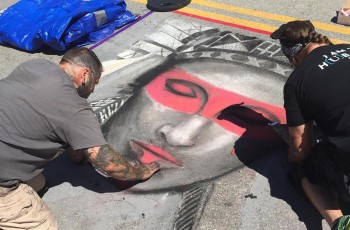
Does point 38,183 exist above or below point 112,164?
below

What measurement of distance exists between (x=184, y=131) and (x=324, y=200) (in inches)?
56.6

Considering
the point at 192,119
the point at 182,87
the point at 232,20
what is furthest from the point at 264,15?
the point at 192,119

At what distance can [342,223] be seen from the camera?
9.06ft

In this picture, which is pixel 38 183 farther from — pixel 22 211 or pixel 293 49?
pixel 293 49

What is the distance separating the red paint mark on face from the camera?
4.04 meters

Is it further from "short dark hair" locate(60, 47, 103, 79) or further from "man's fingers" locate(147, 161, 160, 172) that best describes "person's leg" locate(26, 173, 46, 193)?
"short dark hair" locate(60, 47, 103, 79)

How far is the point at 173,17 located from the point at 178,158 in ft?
9.18

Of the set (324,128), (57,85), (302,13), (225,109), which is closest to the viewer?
(57,85)

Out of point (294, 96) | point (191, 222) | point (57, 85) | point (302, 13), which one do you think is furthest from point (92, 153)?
point (302, 13)

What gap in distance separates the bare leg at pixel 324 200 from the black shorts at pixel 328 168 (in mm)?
53

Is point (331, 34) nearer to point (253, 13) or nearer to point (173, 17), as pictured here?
point (253, 13)

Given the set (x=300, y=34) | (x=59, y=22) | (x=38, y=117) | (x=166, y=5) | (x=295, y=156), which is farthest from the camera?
(x=166, y=5)

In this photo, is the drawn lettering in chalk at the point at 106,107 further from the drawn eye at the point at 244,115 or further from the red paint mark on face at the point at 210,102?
the drawn eye at the point at 244,115

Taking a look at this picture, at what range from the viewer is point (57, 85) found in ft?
8.82
